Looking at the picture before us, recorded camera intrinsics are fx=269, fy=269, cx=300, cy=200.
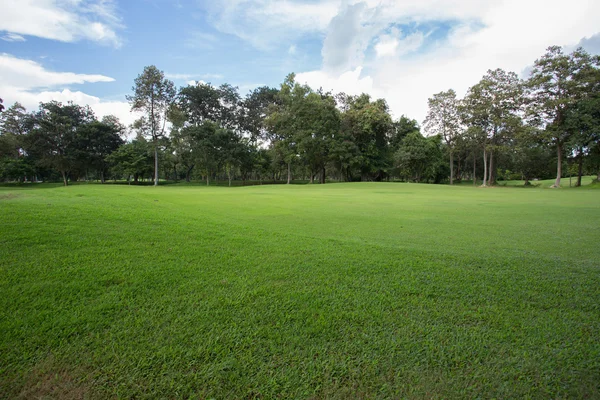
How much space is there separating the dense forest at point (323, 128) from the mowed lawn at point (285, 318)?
108 ft

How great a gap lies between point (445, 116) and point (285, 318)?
150 ft

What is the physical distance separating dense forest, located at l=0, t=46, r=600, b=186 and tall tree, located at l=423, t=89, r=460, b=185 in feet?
0.46

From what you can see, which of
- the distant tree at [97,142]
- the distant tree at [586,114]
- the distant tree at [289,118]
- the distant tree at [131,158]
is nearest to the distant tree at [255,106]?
the distant tree at [289,118]

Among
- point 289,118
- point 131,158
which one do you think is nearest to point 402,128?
point 289,118

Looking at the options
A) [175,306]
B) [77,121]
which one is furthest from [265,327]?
[77,121]

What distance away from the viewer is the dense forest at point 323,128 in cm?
2928

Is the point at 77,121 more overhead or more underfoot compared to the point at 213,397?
more overhead

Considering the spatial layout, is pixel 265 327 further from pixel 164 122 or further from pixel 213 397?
pixel 164 122

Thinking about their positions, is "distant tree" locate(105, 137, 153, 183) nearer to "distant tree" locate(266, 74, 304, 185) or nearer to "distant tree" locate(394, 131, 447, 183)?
"distant tree" locate(266, 74, 304, 185)

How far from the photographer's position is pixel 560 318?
2.32 m

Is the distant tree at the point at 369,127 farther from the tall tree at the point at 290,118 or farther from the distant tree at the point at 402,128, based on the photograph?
the tall tree at the point at 290,118

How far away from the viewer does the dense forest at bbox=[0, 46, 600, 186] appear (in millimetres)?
29281

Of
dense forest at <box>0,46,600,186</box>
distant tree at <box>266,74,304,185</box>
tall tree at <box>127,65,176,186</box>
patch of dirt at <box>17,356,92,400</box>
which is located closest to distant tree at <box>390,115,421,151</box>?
dense forest at <box>0,46,600,186</box>

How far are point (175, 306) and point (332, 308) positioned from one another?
1.38m
